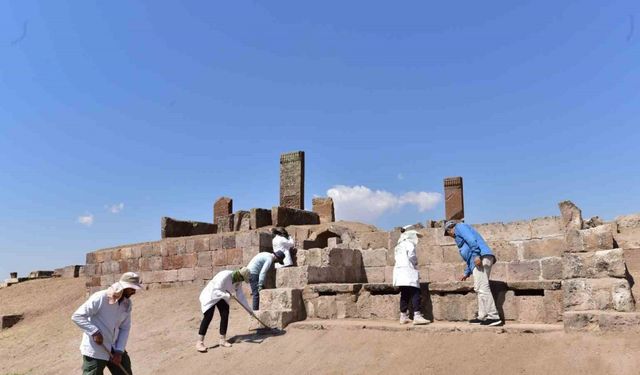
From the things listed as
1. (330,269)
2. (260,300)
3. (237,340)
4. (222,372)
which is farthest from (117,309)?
(330,269)

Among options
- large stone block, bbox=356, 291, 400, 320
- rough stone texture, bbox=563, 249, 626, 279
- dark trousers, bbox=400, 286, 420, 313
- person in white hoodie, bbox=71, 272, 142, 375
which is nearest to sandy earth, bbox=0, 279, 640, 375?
dark trousers, bbox=400, 286, 420, 313

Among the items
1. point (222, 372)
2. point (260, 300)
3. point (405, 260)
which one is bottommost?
point (222, 372)

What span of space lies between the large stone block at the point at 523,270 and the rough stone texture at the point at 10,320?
14.7 m

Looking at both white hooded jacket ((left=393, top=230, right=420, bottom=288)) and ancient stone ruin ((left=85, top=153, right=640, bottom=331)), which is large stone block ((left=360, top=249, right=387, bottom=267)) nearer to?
ancient stone ruin ((left=85, top=153, right=640, bottom=331))

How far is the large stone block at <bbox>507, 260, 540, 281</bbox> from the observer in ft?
32.6

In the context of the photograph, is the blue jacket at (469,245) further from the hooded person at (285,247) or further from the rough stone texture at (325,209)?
the rough stone texture at (325,209)

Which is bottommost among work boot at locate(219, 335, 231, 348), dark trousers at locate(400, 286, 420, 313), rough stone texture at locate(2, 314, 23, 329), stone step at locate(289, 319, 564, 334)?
rough stone texture at locate(2, 314, 23, 329)

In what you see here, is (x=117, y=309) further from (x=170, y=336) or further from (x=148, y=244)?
(x=148, y=244)

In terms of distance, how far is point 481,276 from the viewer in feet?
25.7

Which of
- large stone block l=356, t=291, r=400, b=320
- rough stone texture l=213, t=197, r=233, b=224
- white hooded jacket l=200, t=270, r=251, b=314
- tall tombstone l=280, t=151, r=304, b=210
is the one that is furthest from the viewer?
rough stone texture l=213, t=197, r=233, b=224

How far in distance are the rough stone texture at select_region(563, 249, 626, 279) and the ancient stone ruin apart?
1 cm

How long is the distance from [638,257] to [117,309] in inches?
431

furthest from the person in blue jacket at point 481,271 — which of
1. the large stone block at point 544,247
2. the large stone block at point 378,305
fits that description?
the large stone block at point 544,247

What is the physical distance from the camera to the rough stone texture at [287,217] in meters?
18.4
